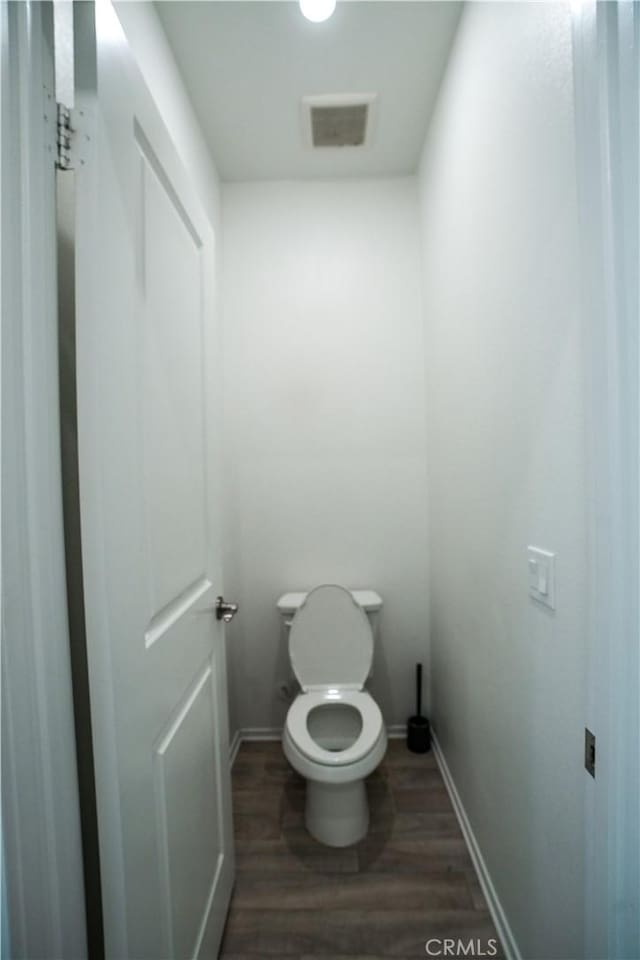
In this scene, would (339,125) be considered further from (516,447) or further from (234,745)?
(234,745)

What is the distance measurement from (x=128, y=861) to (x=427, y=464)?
1677 millimetres

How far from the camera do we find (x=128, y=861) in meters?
0.63

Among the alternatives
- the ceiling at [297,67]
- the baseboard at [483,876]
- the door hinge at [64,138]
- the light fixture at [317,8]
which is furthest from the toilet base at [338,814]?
the ceiling at [297,67]

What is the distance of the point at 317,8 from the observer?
101 cm

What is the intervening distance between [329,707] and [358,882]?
0.50 meters

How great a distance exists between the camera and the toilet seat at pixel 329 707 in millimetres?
1265

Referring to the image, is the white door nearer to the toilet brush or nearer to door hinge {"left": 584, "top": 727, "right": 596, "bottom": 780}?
door hinge {"left": 584, "top": 727, "right": 596, "bottom": 780}

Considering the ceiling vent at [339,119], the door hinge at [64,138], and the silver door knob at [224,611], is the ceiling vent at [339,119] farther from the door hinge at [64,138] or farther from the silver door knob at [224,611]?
the silver door knob at [224,611]

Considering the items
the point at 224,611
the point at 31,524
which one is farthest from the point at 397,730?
the point at 31,524

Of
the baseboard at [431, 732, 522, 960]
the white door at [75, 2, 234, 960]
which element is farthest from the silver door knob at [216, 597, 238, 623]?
the baseboard at [431, 732, 522, 960]

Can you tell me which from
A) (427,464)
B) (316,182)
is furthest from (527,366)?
(316,182)

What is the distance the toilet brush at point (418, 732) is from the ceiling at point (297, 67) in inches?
92.8

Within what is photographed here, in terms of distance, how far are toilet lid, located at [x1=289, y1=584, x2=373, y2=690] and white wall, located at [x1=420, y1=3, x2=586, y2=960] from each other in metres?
0.39

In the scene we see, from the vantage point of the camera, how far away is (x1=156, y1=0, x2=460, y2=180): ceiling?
1204 mm
